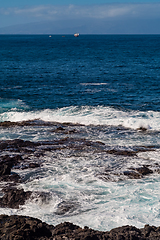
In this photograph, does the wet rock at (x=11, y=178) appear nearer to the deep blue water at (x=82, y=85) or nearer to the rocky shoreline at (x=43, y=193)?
the rocky shoreline at (x=43, y=193)

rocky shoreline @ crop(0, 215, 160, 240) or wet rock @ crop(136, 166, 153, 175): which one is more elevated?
rocky shoreline @ crop(0, 215, 160, 240)

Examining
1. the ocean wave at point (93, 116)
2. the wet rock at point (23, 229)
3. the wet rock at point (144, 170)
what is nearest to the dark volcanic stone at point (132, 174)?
the wet rock at point (144, 170)

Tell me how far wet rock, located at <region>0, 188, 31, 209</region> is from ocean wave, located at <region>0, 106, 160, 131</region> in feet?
42.2

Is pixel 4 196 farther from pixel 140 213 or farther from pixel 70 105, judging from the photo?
pixel 70 105

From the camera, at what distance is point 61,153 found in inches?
673

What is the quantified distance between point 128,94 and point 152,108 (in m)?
6.60

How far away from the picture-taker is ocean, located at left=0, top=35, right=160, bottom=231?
11375 mm

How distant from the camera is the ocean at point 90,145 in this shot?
37.3ft

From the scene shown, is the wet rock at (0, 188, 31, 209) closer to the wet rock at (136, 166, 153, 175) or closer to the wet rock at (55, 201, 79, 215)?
the wet rock at (55, 201, 79, 215)

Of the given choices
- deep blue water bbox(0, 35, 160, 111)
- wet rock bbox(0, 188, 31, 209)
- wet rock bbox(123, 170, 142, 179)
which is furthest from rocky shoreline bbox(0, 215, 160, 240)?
deep blue water bbox(0, 35, 160, 111)

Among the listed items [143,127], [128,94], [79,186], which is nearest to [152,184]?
[79,186]

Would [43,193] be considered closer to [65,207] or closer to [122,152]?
[65,207]

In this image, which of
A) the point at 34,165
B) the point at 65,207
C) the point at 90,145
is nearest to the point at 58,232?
the point at 65,207

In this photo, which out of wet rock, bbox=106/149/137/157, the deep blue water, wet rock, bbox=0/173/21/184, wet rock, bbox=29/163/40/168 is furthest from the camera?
the deep blue water
